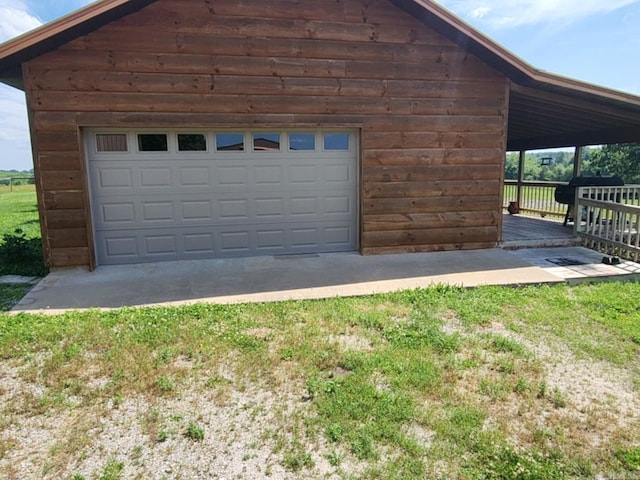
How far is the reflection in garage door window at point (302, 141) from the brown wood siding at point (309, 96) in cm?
37

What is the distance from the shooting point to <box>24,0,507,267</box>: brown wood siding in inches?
220

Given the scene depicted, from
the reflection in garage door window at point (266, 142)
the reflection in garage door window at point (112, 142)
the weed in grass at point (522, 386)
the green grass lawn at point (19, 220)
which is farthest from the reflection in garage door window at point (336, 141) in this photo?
the green grass lawn at point (19, 220)

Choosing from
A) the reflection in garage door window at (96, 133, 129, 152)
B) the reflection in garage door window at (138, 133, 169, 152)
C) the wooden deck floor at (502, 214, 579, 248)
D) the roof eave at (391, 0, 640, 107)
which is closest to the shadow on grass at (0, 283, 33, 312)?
the reflection in garage door window at (96, 133, 129, 152)

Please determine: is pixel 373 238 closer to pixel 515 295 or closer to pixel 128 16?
pixel 515 295

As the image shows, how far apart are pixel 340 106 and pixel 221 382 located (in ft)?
15.5

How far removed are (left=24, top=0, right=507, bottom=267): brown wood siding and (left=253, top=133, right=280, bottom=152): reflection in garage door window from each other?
15.8 inches

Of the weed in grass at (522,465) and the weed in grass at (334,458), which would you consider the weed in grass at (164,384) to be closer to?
the weed in grass at (334,458)

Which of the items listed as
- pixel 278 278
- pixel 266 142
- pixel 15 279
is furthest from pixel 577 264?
pixel 15 279

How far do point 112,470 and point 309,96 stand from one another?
5381mm

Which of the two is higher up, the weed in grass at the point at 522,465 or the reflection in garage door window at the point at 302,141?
the reflection in garage door window at the point at 302,141

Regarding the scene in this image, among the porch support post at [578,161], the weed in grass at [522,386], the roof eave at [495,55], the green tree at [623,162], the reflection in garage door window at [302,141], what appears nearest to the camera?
the weed in grass at [522,386]

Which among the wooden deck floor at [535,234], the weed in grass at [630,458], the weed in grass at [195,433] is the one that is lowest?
the weed in grass at [630,458]

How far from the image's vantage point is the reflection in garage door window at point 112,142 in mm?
5980

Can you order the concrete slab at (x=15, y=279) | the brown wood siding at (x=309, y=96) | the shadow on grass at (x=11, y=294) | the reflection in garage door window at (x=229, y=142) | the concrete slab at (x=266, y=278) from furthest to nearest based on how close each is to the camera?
the reflection in garage door window at (x=229, y=142) < the brown wood siding at (x=309, y=96) < the concrete slab at (x=15, y=279) < the concrete slab at (x=266, y=278) < the shadow on grass at (x=11, y=294)
